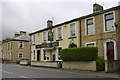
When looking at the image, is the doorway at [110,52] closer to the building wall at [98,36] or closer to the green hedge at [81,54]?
the building wall at [98,36]

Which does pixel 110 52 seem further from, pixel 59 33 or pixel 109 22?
pixel 59 33

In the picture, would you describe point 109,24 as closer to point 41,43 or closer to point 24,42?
point 41,43

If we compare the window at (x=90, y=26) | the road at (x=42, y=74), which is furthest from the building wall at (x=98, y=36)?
the road at (x=42, y=74)

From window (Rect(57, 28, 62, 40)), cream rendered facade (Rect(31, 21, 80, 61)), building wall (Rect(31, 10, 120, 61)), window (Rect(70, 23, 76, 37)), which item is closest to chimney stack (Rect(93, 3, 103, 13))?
building wall (Rect(31, 10, 120, 61))

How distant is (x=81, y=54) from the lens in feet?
65.3

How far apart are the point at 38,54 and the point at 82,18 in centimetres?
1288

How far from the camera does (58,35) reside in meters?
28.4

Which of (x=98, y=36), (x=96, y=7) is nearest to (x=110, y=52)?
(x=98, y=36)

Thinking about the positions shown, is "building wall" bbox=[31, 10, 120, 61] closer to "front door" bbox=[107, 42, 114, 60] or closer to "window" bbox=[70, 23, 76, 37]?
"front door" bbox=[107, 42, 114, 60]

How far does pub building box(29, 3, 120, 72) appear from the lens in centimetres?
1983

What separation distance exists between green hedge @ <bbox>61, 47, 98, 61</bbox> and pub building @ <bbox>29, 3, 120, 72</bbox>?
5.94ft

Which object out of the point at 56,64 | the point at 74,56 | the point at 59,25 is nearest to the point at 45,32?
the point at 59,25

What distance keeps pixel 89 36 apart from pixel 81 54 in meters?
3.84

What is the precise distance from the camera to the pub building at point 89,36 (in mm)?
19830
